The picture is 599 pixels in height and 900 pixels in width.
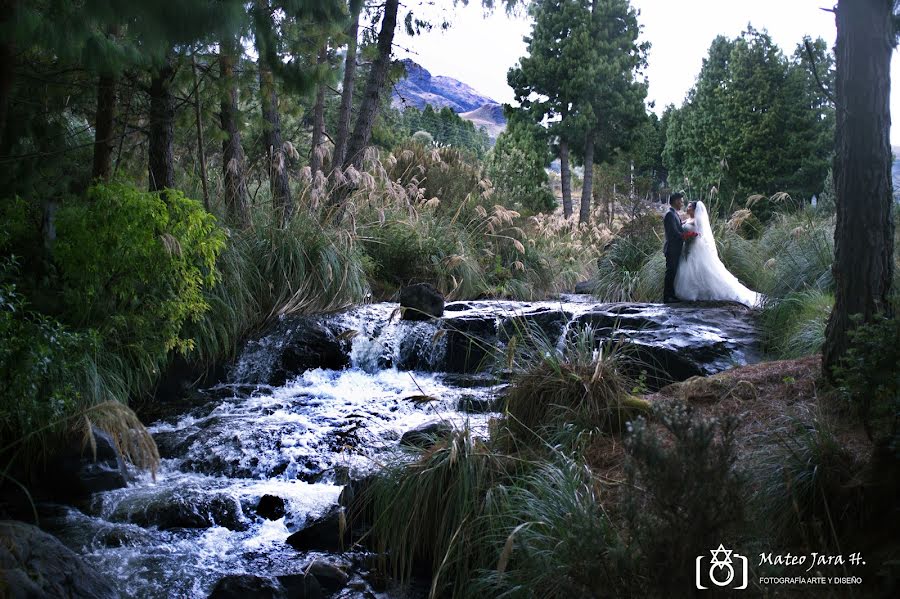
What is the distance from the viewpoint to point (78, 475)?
5.11 m

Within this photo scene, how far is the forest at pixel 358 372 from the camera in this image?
3182 mm

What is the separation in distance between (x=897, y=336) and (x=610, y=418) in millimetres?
1680

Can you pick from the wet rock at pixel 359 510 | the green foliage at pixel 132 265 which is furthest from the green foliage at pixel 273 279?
the wet rock at pixel 359 510

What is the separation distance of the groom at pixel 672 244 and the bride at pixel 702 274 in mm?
80

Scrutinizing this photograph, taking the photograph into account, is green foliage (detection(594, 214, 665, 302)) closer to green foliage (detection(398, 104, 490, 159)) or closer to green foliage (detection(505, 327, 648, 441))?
green foliage (detection(505, 327, 648, 441))

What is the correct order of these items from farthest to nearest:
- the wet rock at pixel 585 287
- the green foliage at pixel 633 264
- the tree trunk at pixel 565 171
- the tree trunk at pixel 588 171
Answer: the tree trunk at pixel 565 171, the tree trunk at pixel 588 171, the wet rock at pixel 585 287, the green foliage at pixel 633 264

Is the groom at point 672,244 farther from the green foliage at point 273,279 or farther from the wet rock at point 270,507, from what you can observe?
the wet rock at point 270,507

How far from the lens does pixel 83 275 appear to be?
596 centimetres

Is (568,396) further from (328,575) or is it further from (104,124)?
(104,124)

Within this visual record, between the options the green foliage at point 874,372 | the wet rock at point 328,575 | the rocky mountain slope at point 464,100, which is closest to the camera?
the green foliage at point 874,372

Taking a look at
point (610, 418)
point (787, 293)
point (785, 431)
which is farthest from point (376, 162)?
point (785, 431)

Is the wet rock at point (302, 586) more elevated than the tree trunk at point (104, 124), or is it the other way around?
the tree trunk at point (104, 124)

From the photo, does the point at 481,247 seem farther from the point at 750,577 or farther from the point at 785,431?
the point at 750,577

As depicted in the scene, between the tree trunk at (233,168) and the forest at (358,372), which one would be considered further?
the tree trunk at (233,168)
